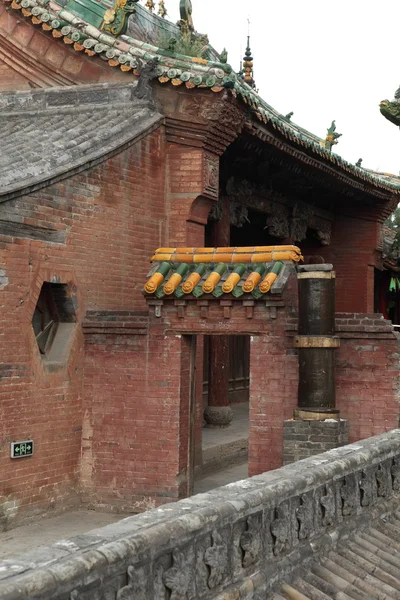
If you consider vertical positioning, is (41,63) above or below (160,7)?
below

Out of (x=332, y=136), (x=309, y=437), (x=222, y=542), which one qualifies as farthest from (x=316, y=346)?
(x=332, y=136)

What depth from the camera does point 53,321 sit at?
962 centimetres

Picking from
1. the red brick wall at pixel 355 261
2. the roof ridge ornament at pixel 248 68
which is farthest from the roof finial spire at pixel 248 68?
the red brick wall at pixel 355 261

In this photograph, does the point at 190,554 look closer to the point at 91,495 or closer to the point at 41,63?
the point at 91,495

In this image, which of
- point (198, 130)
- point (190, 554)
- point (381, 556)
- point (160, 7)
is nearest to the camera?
point (190, 554)

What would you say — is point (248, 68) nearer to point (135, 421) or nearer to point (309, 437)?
point (135, 421)

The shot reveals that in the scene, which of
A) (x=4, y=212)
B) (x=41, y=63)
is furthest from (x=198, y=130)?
(x=4, y=212)

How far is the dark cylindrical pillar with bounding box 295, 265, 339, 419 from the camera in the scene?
8703 millimetres

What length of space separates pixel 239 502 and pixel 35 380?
197 inches

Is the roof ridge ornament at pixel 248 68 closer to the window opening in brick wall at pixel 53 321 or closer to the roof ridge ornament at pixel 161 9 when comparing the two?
the roof ridge ornament at pixel 161 9

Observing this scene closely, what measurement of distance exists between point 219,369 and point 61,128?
16.3ft

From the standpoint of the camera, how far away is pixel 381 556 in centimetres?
555

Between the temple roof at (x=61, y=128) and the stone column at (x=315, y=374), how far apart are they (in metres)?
2.94

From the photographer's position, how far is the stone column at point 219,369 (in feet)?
45.0
